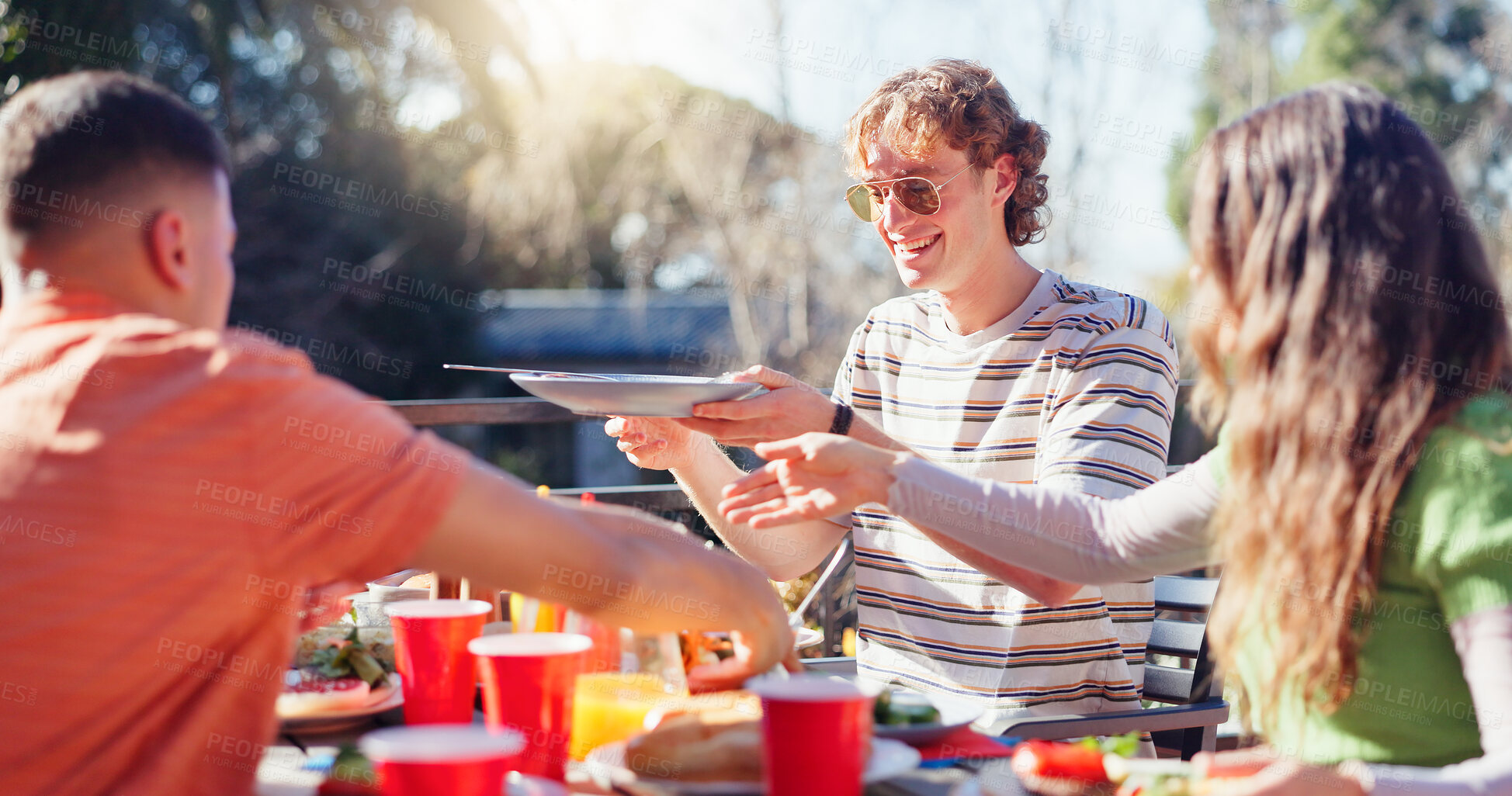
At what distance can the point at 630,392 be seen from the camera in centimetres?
180

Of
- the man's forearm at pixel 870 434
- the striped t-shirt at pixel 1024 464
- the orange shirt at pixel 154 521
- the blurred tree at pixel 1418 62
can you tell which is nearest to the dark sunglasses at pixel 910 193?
the striped t-shirt at pixel 1024 464

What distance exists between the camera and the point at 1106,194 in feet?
34.8

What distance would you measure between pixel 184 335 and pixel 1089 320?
1646mm

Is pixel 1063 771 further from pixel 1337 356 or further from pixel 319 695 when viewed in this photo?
pixel 319 695

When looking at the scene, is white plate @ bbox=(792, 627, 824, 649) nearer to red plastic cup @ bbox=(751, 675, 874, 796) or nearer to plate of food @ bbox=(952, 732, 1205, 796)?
plate of food @ bbox=(952, 732, 1205, 796)

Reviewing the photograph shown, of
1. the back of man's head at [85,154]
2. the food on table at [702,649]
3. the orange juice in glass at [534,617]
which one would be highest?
the back of man's head at [85,154]

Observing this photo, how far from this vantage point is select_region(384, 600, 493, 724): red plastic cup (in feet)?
4.62

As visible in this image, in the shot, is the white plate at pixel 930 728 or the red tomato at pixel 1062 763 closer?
the red tomato at pixel 1062 763

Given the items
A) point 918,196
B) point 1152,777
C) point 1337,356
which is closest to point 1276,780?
point 1152,777

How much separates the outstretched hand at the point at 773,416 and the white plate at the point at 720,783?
0.85 meters

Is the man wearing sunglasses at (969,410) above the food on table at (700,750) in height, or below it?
above

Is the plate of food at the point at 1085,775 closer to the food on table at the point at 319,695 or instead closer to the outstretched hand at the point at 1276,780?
the outstretched hand at the point at 1276,780

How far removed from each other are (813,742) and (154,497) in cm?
65

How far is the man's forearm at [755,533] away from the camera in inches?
94.3
